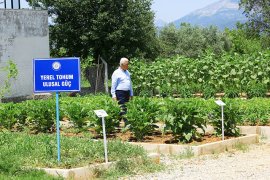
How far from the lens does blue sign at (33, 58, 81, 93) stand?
10281 millimetres

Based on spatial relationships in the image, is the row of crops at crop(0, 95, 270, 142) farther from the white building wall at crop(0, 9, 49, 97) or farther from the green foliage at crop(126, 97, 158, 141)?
the white building wall at crop(0, 9, 49, 97)

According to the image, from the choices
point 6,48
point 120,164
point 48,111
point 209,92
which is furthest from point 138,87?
point 120,164

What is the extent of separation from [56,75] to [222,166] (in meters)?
3.48

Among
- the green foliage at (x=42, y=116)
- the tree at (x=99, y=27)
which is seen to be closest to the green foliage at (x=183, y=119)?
the green foliage at (x=42, y=116)

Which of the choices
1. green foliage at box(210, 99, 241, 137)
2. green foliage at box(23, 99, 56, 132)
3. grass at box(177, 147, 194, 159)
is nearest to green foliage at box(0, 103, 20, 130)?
green foliage at box(23, 99, 56, 132)

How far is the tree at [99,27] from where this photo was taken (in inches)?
1330

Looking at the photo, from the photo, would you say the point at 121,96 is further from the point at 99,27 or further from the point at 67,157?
the point at 99,27

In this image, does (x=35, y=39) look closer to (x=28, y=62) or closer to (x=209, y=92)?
(x=28, y=62)

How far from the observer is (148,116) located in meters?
13.3

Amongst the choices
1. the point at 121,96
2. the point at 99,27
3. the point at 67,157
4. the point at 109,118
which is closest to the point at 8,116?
the point at 121,96

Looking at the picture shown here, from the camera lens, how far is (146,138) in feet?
44.8

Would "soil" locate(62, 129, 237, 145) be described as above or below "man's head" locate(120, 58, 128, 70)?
below

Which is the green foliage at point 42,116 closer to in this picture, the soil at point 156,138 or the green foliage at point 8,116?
the green foliage at point 8,116

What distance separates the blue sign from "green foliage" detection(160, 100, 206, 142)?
3.14 m
